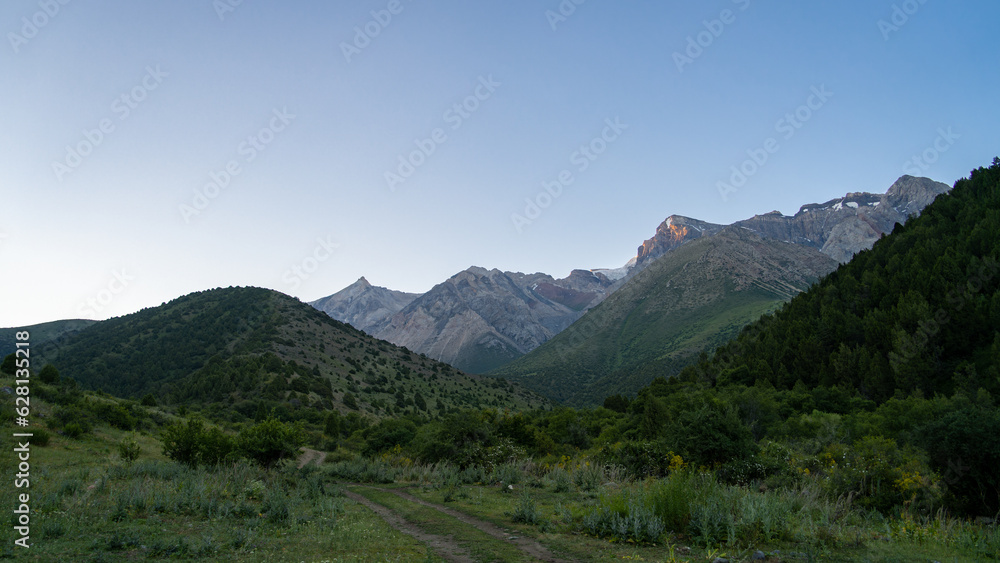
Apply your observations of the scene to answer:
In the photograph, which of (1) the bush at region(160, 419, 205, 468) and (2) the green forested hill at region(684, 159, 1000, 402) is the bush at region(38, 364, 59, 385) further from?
(2) the green forested hill at region(684, 159, 1000, 402)

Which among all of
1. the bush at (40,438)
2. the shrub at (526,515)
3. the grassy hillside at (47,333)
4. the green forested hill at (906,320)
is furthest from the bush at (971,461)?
the grassy hillside at (47,333)

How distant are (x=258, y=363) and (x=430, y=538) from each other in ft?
199

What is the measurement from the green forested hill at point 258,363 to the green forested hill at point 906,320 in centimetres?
4179

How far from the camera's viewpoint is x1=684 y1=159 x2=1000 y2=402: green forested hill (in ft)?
126

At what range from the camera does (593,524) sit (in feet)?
31.4

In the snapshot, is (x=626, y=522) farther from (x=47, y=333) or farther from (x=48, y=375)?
(x=47, y=333)

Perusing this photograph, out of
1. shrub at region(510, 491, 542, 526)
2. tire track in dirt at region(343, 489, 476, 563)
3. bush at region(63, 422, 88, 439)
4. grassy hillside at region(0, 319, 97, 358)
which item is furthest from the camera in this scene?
grassy hillside at region(0, 319, 97, 358)

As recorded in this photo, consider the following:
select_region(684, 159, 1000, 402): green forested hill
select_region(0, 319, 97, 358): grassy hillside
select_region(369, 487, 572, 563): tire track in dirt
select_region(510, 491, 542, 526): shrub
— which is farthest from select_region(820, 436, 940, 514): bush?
select_region(0, 319, 97, 358): grassy hillside

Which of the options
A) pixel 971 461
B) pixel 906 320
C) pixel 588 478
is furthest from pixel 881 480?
pixel 906 320

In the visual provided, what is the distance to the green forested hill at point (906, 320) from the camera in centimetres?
3847

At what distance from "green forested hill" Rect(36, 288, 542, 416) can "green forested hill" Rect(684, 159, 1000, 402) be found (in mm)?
41789

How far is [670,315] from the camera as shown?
143 m

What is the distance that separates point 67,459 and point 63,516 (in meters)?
13.6

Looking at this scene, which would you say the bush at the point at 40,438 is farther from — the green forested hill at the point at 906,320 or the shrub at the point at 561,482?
the green forested hill at the point at 906,320
